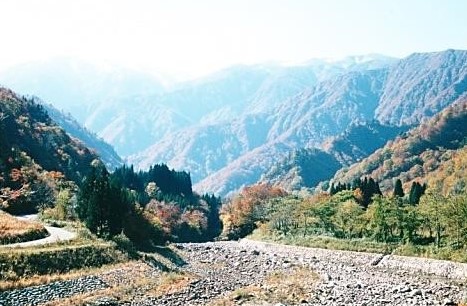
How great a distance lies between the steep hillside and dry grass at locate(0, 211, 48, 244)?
21578 millimetres

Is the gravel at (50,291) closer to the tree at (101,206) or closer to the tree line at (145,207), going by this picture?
the tree line at (145,207)

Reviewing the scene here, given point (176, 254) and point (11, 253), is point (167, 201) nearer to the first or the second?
point (176, 254)

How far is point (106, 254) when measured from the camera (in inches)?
2357

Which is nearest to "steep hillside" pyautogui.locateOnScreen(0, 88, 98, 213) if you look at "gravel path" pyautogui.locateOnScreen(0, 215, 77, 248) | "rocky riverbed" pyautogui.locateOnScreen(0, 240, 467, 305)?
"gravel path" pyautogui.locateOnScreen(0, 215, 77, 248)

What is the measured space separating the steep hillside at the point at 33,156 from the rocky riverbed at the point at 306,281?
31135 millimetres

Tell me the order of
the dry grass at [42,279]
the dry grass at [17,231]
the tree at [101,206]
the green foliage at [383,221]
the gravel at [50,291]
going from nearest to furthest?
the gravel at [50,291], the dry grass at [42,279], the dry grass at [17,231], the tree at [101,206], the green foliage at [383,221]

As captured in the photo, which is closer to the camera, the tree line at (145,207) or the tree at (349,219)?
the tree line at (145,207)

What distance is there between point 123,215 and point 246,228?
62176 millimetres

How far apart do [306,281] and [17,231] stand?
31500 mm

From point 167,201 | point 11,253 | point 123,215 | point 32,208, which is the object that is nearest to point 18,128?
point 167,201

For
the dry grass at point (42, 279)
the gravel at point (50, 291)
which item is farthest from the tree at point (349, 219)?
the gravel at point (50, 291)

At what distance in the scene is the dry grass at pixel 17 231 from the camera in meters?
56.4

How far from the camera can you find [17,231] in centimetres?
5903

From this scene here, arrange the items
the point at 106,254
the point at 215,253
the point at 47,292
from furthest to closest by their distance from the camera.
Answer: the point at 215,253
the point at 106,254
the point at 47,292
